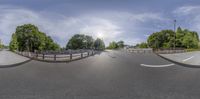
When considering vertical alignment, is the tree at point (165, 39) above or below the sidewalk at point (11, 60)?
above

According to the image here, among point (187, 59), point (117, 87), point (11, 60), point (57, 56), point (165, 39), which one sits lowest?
point (117, 87)

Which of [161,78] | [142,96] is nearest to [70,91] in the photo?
[142,96]

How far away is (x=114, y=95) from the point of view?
7051mm

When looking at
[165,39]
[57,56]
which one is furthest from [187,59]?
[165,39]

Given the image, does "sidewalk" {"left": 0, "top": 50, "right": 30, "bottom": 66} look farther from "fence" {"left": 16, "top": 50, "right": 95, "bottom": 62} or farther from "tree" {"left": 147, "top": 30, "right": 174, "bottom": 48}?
"tree" {"left": 147, "top": 30, "right": 174, "bottom": 48}

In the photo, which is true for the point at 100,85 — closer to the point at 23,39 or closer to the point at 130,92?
→ the point at 130,92

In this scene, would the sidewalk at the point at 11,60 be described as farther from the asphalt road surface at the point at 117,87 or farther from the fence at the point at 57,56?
the asphalt road surface at the point at 117,87

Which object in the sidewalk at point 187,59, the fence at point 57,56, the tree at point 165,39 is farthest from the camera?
the tree at point 165,39

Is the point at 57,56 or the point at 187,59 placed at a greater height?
the point at 187,59

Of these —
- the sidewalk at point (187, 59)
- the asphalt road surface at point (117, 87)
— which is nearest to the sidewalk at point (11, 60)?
the asphalt road surface at point (117, 87)

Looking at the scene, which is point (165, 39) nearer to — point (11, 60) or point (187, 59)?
point (187, 59)

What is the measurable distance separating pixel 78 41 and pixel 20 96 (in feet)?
261

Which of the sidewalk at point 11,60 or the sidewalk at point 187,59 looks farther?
the sidewalk at point 11,60

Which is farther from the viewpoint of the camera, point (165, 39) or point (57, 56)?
point (165, 39)
